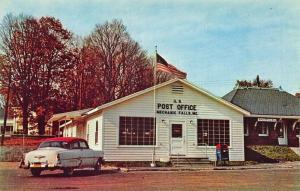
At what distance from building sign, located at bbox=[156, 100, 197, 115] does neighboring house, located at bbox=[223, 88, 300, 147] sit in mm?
4798

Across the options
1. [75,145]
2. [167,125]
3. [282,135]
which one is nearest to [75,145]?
[75,145]

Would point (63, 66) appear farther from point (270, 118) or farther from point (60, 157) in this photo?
point (60, 157)

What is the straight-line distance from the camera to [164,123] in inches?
1139

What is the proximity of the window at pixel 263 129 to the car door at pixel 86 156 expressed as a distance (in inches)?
606

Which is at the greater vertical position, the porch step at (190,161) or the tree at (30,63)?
the tree at (30,63)

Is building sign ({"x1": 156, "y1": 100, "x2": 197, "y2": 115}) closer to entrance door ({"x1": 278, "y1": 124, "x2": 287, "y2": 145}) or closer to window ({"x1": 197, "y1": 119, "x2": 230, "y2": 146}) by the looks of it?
window ({"x1": 197, "y1": 119, "x2": 230, "y2": 146})

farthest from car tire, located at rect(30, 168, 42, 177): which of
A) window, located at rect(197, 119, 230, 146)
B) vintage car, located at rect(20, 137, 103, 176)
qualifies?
window, located at rect(197, 119, 230, 146)

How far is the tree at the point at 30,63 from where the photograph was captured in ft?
148

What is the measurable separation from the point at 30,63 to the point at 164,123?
21.1m

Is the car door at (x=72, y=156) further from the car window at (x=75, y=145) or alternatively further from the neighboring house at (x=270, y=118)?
the neighboring house at (x=270, y=118)

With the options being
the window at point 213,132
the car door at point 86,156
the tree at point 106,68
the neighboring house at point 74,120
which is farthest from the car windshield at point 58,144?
→ the tree at point 106,68

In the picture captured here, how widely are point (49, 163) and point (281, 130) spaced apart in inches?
790

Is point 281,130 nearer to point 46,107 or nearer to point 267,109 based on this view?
point 267,109

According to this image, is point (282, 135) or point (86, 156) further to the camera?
point (282, 135)
